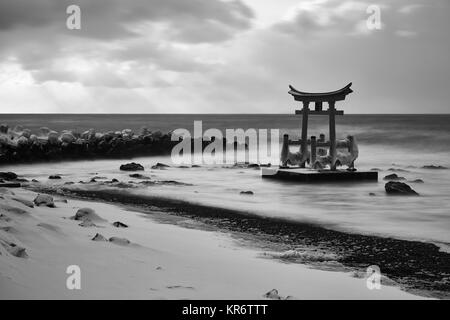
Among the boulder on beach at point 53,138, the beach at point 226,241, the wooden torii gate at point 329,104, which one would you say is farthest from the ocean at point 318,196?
the boulder on beach at point 53,138

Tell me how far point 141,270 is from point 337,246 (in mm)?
4444

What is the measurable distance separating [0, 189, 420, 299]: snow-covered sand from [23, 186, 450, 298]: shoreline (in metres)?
0.68

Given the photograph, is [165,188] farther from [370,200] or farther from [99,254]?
[99,254]

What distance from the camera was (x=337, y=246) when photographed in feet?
34.5

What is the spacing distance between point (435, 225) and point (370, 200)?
4.04 metres

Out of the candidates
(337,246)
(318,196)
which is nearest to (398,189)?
(318,196)

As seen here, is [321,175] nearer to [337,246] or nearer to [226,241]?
[337,246]

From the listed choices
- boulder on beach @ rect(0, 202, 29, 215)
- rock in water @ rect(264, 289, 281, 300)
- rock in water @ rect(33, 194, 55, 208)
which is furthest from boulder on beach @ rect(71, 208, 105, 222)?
rock in water @ rect(264, 289, 281, 300)

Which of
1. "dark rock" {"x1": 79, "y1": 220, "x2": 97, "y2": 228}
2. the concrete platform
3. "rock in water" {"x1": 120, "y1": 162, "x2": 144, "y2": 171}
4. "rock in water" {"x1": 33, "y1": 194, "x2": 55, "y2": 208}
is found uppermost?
"rock in water" {"x1": 120, "y1": 162, "x2": 144, "y2": 171}

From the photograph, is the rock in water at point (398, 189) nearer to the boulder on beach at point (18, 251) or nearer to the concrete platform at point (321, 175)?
the concrete platform at point (321, 175)

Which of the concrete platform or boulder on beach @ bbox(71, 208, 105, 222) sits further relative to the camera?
the concrete platform

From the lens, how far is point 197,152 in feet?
132

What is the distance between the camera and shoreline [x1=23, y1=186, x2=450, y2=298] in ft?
27.9

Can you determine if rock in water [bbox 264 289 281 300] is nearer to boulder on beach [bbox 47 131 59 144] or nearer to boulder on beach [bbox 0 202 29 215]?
boulder on beach [bbox 0 202 29 215]
